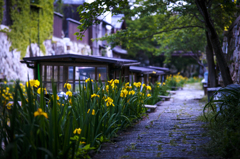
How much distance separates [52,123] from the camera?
7.55 feet

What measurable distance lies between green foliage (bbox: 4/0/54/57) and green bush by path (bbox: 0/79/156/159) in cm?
1192

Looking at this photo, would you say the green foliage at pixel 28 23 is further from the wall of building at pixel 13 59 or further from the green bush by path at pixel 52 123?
the green bush by path at pixel 52 123

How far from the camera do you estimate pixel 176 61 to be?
31.5 meters

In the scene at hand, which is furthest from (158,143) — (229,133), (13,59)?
(13,59)

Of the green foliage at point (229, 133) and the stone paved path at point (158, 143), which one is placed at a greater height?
the green foliage at point (229, 133)

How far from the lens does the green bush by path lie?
2123mm

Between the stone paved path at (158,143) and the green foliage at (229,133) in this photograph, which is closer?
the green foliage at (229,133)

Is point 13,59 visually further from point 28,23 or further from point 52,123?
point 52,123

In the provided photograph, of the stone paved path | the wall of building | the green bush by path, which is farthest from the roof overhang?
the stone paved path

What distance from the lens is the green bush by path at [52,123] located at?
6.97ft

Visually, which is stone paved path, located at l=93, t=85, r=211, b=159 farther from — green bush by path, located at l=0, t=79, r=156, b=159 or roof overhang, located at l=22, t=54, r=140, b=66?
roof overhang, located at l=22, t=54, r=140, b=66

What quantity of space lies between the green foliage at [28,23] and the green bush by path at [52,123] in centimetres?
1192

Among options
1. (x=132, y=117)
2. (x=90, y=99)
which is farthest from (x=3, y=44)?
(x=90, y=99)

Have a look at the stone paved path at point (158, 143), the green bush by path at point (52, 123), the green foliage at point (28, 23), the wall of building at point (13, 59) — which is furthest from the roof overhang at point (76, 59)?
the green foliage at point (28, 23)
